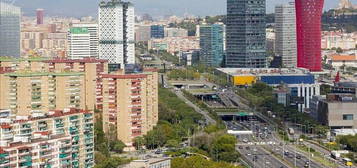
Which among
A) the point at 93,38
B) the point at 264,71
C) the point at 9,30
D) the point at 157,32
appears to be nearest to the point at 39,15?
the point at 157,32

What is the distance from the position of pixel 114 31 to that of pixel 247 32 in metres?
7.96

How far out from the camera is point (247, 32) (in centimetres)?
5066

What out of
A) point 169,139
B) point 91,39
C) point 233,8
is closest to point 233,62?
point 233,8

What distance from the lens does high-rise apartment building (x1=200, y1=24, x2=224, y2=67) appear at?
58.3m

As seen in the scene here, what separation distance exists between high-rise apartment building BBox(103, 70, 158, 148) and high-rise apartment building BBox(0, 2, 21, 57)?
20633 mm

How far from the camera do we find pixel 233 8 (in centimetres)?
5144

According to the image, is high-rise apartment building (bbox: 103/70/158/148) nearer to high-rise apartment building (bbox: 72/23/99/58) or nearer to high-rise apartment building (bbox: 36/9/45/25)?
high-rise apartment building (bbox: 72/23/99/58)

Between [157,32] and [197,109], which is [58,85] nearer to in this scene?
[197,109]

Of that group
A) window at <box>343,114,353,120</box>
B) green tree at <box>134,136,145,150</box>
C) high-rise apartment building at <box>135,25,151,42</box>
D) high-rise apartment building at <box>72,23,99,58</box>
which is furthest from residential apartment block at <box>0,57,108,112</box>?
high-rise apartment building at <box>135,25,151,42</box>

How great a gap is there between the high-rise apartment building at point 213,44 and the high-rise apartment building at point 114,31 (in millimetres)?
12788

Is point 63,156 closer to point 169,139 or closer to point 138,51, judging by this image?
point 169,139

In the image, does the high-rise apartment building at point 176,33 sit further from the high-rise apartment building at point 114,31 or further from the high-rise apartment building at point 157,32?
the high-rise apartment building at point 114,31

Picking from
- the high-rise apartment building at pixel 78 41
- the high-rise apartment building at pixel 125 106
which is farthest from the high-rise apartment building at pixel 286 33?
the high-rise apartment building at pixel 125 106

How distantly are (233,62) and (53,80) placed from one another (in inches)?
1022
